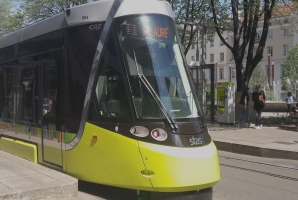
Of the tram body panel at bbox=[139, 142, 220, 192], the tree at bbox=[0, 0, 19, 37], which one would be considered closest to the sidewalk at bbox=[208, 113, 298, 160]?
the tram body panel at bbox=[139, 142, 220, 192]

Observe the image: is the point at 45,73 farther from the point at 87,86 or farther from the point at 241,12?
the point at 241,12

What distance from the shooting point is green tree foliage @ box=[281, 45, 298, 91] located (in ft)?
191

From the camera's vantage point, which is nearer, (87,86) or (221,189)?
(87,86)

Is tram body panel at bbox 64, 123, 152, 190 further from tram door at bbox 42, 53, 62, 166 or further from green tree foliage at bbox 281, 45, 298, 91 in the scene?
green tree foliage at bbox 281, 45, 298, 91

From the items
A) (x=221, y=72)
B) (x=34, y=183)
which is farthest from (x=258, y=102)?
(x=221, y=72)

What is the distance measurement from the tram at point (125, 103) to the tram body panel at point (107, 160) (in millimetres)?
14

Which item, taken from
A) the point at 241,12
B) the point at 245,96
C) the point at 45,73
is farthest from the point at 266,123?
the point at 45,73

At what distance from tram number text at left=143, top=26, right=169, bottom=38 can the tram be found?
2cm

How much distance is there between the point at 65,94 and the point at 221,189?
3.18 meters

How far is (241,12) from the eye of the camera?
792 inches

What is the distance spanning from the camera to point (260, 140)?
40.8 ft

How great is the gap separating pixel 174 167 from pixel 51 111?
262cm

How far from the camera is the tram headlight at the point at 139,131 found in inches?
212

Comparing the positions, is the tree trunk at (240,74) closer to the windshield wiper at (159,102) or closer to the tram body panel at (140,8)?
the tram body panel at (140,8)
